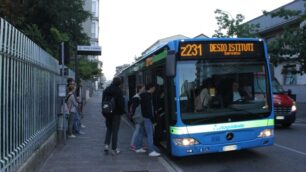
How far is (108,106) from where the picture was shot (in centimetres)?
1019

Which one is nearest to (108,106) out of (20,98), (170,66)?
(170,66)

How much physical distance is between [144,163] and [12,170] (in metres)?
3.40

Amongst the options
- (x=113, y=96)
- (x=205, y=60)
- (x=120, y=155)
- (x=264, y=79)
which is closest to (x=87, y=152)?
(x=120, y=155)

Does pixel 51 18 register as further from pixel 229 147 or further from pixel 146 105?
pixel 229 147

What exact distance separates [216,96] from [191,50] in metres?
1.11

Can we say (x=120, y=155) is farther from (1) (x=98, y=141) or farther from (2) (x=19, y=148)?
(2) (x=19, y=148)

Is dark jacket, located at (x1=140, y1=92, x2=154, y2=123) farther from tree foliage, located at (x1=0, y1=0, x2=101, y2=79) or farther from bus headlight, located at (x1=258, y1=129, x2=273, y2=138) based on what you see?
tree foliage, located at (x1=0, y1=0, x2=101, y2=79)

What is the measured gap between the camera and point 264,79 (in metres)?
9.39

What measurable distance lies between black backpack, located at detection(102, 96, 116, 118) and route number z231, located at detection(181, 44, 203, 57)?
234 cm

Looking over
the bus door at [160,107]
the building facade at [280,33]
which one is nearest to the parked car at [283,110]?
the bus door at [160,107]

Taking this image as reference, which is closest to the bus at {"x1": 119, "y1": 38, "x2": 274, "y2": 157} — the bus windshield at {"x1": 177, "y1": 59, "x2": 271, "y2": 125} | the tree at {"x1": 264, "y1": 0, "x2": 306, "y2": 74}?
the bus windshield at {"x1": 177, "y1": 59, "x2": 271, "y2": 125}

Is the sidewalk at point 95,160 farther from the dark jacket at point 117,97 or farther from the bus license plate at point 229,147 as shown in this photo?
the bus license plate at point 229,147

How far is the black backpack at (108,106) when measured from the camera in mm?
10188

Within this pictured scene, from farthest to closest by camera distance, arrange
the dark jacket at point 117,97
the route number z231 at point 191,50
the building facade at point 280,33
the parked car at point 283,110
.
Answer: the building facade at point 280,33
the parked car at point 283,110
the dark jacket at point 117,97
the route number z231 at point 191,50
